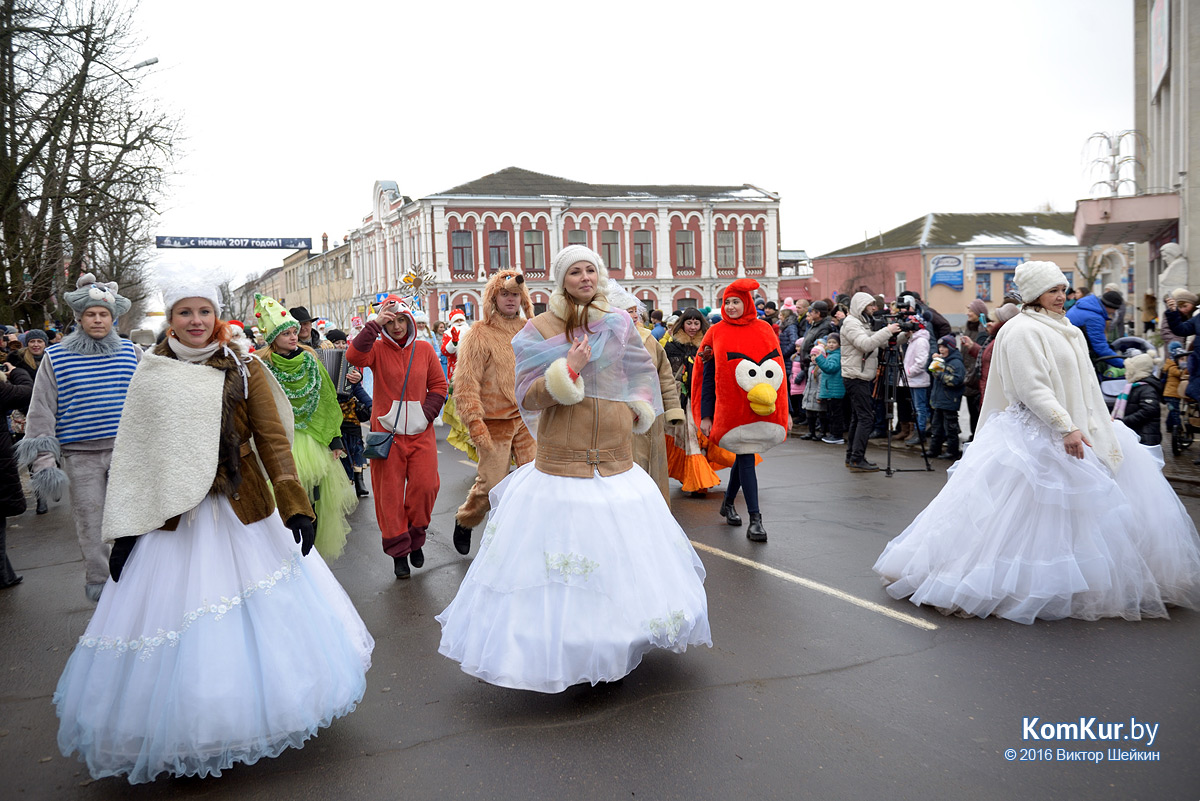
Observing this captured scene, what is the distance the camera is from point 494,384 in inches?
267

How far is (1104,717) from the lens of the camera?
153 inches

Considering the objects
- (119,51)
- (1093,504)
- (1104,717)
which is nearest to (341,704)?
(1104,717)

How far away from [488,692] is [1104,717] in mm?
2840

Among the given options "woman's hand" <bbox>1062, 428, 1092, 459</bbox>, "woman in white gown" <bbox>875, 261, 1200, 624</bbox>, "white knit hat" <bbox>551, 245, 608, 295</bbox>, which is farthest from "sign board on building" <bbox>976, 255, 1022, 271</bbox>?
"white knit hat" <bbox>551, 245, 608, 295</bbox>

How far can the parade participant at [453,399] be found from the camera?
→ 29.1 feet

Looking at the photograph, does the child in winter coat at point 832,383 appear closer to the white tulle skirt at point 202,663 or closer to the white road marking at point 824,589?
the white road marking at point 824,589

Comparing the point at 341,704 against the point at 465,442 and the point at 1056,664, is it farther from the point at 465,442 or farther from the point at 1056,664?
the point at 465,442

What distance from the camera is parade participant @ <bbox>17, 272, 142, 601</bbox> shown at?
232 inches

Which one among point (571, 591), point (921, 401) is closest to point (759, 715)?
point (571, 591)

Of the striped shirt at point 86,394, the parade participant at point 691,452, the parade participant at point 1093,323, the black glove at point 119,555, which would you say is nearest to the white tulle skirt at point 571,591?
the black glove at point 119,555

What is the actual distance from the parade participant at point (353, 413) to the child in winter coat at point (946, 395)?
7040 millimetres

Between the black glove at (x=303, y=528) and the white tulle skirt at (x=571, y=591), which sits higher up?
the black glove at (x=303, y=528)

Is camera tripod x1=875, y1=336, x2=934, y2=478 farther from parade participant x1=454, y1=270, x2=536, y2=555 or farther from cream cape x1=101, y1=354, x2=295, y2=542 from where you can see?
cream cape x1=101, y1=354, x2=295, y2=542

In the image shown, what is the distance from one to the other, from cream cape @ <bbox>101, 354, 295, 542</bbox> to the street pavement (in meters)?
1.12
